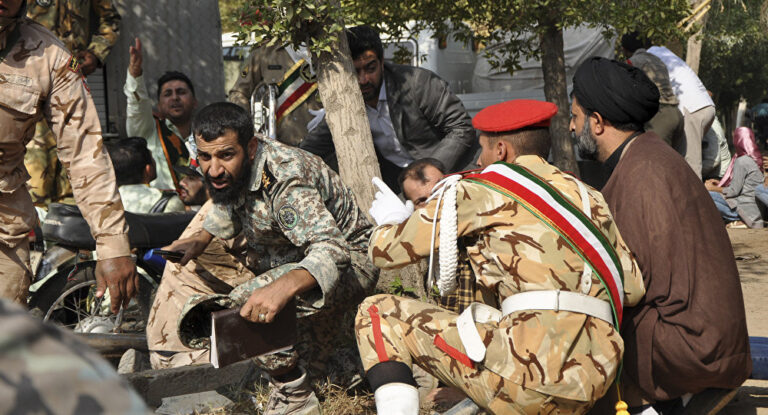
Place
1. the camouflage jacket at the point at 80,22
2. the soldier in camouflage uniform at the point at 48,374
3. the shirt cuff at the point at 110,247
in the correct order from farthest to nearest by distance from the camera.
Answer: the camouflage jacket at the point at 80,22, the shirt cuff at the point at 110,247, the soldier in camouflage uniform at the point at 48,374

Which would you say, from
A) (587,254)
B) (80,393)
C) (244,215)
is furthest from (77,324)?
(80,393)

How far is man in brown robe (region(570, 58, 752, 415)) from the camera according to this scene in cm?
299

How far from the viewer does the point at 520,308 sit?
2803 mm

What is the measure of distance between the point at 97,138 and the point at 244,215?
88 centimetres

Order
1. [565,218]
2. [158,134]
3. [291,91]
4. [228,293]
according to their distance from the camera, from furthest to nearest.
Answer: [291,91] < [158,134] < [228,293] < [565,218]

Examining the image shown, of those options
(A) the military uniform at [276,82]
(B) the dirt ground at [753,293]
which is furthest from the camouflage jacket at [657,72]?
(A) the military uniform at [276,82]

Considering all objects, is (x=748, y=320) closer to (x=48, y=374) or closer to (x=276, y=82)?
(x=276, y=82)

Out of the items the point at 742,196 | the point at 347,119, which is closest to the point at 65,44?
the point at 347,119

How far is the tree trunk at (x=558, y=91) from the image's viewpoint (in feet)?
24.8

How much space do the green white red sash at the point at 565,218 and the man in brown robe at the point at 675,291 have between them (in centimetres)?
26

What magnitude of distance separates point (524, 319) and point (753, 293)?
415 centimetres

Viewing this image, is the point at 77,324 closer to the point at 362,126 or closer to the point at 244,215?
the point at 244,215

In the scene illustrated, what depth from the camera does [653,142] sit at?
317 cm

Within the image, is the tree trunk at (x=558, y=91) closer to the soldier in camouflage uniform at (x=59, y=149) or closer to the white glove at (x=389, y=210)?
the white glove at (x=389, y=210)
